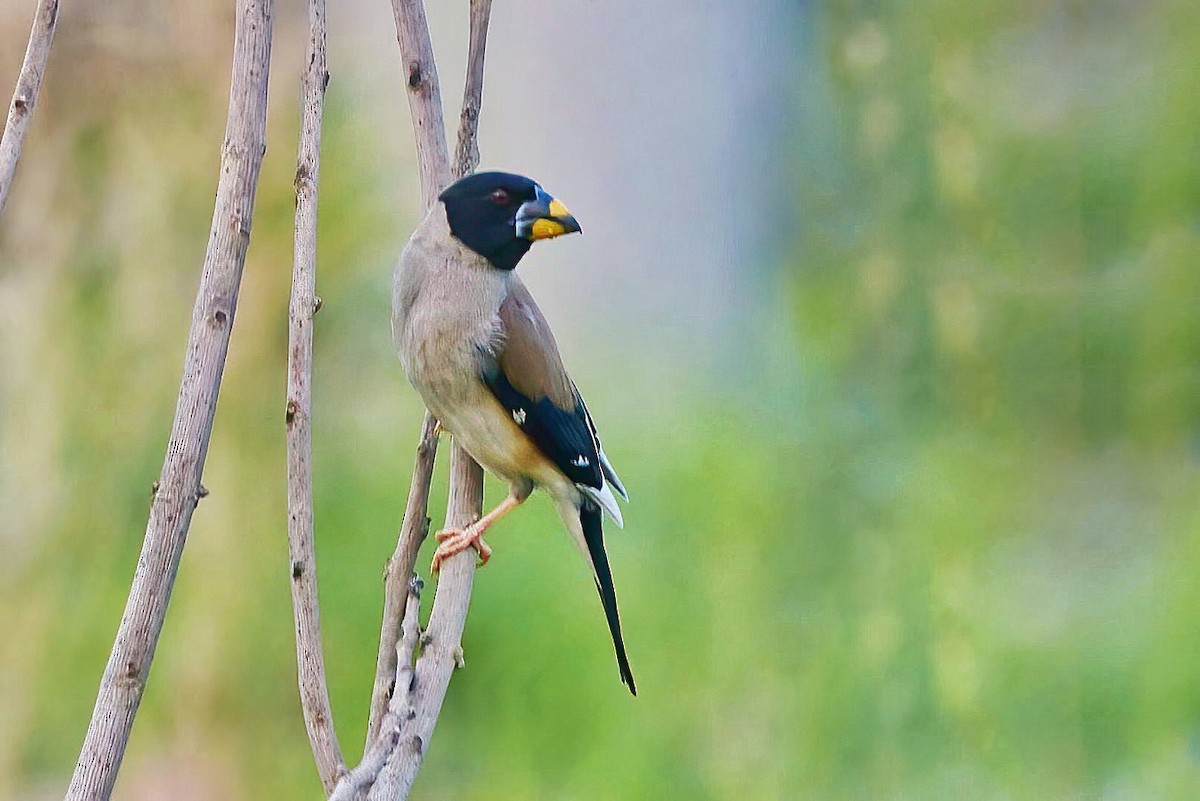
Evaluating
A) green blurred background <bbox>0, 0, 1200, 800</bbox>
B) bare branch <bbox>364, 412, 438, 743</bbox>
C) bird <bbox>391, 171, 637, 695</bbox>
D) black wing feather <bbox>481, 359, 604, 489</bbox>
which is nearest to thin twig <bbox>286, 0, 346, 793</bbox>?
bare branch <bbox>364, 412, 438, 743</bbox>

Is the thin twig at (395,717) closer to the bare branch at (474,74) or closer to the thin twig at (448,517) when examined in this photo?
the thin twig at (448,517)

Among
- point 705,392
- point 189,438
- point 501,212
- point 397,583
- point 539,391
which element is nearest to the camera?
point 189,438

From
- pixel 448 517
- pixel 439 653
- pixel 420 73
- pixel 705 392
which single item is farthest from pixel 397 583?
pixel 705 392

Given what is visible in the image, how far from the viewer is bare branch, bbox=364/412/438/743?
94cm

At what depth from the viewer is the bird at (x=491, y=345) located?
1.09 metres

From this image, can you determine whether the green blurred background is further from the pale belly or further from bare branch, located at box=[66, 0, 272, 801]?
bare branch, located at box=[66, 0, 272, 801]

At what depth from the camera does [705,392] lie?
4.73 feet

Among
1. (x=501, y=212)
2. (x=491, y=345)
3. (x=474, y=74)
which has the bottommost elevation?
(x=491, y=345)

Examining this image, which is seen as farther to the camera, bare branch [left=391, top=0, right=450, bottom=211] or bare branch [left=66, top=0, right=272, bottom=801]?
bare branch [left=391, top=0, right=450, bottom=211]

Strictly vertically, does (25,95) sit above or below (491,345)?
above

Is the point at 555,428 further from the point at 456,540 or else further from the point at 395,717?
the point at 395,717

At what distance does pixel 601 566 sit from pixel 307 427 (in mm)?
422

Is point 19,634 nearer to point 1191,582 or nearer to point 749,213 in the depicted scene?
point 749,213

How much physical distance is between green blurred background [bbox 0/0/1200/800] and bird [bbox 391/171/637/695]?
24 cm
